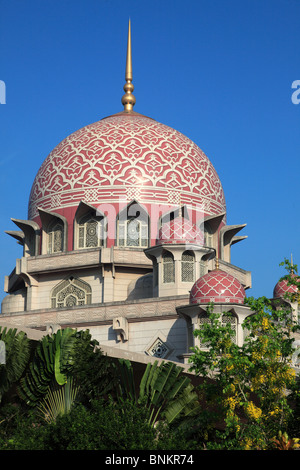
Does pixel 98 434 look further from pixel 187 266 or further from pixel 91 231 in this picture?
pixel 91 231

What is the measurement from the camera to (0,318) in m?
29.4

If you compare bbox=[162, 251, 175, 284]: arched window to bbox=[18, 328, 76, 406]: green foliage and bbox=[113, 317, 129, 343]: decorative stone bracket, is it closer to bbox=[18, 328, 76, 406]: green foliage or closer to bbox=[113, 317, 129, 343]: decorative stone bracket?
bbox=[113, 317, 129, 343]: decorative stone bracket

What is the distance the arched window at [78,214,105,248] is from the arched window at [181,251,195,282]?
4431 mm

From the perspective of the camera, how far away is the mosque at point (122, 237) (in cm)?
2630

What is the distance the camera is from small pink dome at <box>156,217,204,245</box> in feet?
87.0

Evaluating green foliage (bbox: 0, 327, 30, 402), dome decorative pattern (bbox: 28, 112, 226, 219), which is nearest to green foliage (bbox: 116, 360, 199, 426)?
green foliage (bbox: 0, 327, 30, 402)

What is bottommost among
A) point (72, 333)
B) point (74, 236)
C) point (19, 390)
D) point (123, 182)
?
point (19, 390)

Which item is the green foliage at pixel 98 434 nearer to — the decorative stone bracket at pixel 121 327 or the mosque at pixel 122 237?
the mosque at pixel 122 237

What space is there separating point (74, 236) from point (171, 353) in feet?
24.2

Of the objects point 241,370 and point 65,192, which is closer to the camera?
point 241,370

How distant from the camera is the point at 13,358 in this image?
16625 mm

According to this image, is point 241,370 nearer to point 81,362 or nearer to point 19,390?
point 81,362

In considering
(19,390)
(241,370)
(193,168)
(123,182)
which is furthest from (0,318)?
(241,370)

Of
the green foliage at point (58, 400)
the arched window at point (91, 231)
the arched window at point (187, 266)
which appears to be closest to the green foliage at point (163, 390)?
the green foliage at point (58, 400)
